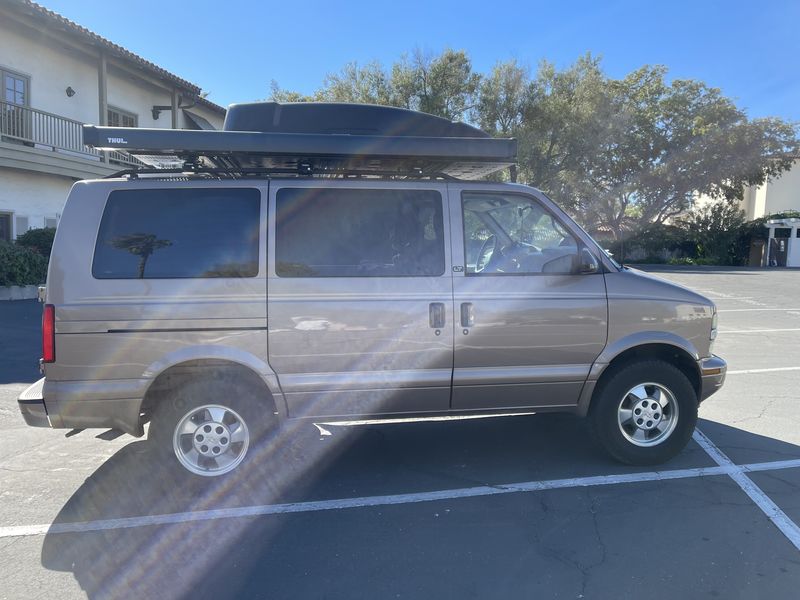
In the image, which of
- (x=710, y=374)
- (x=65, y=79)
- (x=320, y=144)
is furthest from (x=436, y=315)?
(x=65, y=79)

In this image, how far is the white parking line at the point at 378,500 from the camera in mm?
3682

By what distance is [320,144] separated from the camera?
4.07 m

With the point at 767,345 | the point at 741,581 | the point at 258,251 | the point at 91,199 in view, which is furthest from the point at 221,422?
the point at 767,345

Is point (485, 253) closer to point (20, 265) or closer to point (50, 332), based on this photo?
point (50, 332)

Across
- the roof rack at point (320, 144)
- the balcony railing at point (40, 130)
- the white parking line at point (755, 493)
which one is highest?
the balcony railing at point (40, 130)

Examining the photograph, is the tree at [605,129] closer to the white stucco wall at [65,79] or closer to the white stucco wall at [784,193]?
the white stucco wall at [784,193]

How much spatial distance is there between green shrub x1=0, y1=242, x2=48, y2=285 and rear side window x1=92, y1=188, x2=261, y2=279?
10.2 metres

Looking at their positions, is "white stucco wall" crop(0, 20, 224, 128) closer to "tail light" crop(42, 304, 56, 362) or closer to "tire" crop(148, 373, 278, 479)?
"tail light" crop(42, 304, 56, 362)

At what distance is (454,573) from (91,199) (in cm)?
323

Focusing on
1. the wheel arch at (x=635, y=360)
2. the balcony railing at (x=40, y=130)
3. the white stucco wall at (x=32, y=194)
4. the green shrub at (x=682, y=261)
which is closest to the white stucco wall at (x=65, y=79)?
the balcony railing at (x=40, y=130)

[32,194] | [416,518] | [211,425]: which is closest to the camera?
[416,518]

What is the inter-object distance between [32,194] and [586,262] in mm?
15941

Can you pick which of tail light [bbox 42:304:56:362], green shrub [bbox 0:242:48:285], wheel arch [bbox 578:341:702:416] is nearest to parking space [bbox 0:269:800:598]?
wheel arch [bbox 578:341:702:416]

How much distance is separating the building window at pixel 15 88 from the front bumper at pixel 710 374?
641 inches
